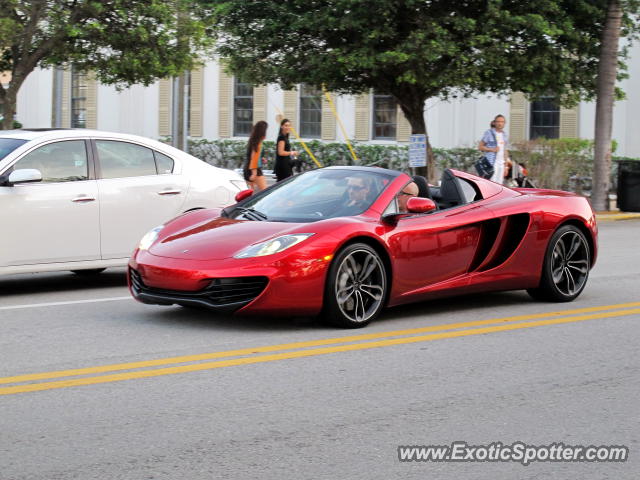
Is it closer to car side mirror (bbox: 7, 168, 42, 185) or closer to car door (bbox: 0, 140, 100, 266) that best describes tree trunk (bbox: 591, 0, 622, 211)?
car door (bbox: 0, 140, 100, 266)

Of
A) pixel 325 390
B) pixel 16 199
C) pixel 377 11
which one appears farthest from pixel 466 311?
pixel 377 11

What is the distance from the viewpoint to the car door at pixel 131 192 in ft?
35.1

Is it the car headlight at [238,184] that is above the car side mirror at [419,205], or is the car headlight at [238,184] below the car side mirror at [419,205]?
above

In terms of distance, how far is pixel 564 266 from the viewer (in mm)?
10023

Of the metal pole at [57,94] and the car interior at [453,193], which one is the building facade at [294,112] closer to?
the metal pole at [57,94]

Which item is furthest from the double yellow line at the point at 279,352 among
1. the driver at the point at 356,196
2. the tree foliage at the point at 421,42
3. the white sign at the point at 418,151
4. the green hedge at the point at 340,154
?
the green hedge at the point at 340,154

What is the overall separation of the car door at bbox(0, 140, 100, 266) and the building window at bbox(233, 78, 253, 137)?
2653cm

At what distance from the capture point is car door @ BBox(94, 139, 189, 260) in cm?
1070

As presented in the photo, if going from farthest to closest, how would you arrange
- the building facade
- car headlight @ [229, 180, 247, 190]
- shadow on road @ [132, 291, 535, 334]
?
the building facade, car headlight @ [229, 180, 247, 190], shadow on road @ [132, 291, 535, 334]

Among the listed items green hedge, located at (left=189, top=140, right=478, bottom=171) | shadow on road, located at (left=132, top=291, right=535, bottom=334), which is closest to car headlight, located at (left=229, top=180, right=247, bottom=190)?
shadow on road, located at (left=132, top=291, right=535, bottom=334)

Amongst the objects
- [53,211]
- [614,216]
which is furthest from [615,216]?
[53,211]

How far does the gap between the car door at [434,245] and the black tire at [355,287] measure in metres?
0.19

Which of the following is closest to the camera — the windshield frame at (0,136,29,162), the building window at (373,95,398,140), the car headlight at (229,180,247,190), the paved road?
the paved road

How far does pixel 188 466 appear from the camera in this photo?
4953 millimetres
